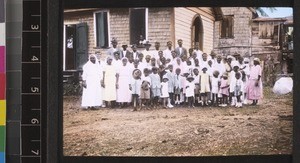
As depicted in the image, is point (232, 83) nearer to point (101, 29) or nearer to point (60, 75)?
point (101, 29)

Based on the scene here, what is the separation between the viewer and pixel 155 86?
327cm

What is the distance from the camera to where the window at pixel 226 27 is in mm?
3277

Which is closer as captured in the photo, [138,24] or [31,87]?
[138,24]

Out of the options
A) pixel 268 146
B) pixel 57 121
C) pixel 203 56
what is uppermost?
pixel 203 56

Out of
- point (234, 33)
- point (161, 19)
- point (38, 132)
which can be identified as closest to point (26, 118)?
point (38, 132)

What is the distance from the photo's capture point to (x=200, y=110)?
3287mm

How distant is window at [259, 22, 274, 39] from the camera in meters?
3.28

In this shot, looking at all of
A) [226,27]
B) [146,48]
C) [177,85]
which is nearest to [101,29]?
[146,48]

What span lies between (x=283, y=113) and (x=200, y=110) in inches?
27.3

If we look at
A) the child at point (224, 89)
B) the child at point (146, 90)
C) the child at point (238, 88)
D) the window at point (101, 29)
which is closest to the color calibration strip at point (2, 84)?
the window at point (101, 29)

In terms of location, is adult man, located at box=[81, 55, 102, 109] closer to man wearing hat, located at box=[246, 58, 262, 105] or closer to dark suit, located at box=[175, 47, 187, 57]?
dark suit, located at box=[175, 47, 187, 57]

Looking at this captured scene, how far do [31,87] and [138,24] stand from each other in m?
1.04

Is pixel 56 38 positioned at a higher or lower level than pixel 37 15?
lower

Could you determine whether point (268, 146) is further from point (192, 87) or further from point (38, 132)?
point (38, 132)
